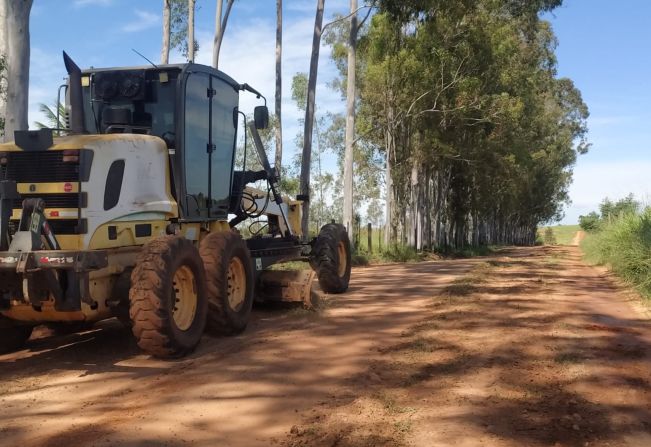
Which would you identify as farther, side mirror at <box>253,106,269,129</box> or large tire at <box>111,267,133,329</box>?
side mirror at <box>253,106,269,129</box>

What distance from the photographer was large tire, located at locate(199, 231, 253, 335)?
7148 millimetres

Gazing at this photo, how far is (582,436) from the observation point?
164 inches

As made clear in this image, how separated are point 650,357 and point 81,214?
594 centimetres

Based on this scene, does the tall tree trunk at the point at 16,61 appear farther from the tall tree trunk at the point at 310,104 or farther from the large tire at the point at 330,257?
the tall tree trunk at the point at 310,104

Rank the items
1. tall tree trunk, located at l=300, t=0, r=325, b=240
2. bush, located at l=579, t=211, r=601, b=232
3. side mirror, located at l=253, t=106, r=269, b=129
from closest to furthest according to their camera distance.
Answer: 1. side mirror, located at l=253, t=106, r=269, b=129
2. tall tree trunk, located at l=300, t=0, r=325, b=240
3. bush, located at l=579, t=211, r=601, b=232

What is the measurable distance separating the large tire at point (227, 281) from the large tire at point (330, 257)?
10.3 ft

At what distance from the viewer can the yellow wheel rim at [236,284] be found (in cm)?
786

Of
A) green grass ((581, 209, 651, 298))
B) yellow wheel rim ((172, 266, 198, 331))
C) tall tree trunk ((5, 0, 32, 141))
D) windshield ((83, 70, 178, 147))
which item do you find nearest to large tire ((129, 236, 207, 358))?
yellow wheel rim ((172, 266, 198, 331))

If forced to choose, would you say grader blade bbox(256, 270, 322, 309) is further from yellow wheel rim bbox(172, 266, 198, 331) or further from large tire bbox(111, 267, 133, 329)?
large tire bbox(111, 267, 133, 329)

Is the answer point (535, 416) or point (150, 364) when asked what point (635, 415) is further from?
point (150, 364)

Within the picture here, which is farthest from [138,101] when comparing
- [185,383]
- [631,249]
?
[631,249]

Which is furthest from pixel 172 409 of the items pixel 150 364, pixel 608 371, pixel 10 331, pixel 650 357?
pixel 650 357

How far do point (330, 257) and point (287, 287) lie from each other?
198 centimetres

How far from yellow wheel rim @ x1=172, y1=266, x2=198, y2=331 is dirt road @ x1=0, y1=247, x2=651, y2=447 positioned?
0.43 metres
